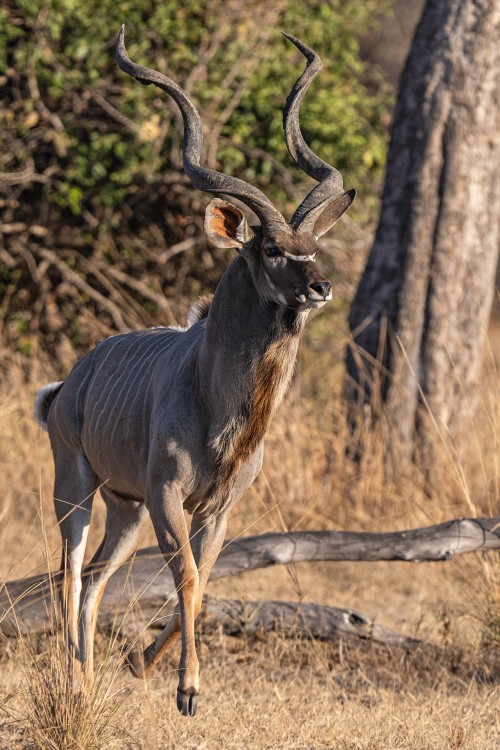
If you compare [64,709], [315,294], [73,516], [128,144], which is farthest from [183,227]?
[64,709]

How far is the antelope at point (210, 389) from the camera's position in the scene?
3.83 metres

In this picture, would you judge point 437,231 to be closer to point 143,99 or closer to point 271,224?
point 143,99

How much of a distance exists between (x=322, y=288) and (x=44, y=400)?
77.1 inches

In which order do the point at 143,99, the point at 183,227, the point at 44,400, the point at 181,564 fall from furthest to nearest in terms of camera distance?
the point at 183,227 < the point at 143,99 < the point at 44,400 < the point at 181,564

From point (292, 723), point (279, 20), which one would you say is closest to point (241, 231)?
point (292, 723)

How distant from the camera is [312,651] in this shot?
5191mm

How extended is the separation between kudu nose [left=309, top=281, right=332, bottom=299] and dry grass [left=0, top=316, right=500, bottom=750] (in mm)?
944

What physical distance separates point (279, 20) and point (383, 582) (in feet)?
16.2

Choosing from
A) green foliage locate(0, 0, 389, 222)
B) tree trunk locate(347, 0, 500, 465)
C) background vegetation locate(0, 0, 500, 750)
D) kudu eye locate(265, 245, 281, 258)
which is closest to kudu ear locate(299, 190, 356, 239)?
kudu eye locate(265, 245, 281, 258)

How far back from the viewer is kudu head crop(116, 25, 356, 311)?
3695 mm

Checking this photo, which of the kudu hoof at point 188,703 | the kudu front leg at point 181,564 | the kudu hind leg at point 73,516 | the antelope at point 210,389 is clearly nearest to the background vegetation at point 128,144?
the kudu hind leg at point 73,516

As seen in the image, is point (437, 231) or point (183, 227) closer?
point (437, 231)

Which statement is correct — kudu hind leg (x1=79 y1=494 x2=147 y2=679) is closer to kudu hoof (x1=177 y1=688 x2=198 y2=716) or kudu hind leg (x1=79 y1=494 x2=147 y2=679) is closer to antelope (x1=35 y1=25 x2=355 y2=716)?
antelope (x1=35 y1=25 x2=355 y2=716)

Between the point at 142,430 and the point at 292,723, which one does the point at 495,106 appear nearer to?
the point at 142,430
